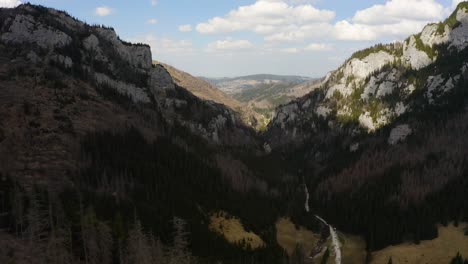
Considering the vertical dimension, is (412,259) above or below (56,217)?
below

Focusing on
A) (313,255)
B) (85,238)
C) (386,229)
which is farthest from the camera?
(386,229)

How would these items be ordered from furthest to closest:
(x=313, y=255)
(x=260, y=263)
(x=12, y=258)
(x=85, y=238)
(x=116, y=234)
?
(x=313, y=255)
(x=260, y=263)
(x=116, y=234)
(x=85, y=238)
(x=12, y=258)

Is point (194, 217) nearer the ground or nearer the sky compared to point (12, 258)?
nearer the ground

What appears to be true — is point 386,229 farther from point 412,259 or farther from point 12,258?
point 12,258

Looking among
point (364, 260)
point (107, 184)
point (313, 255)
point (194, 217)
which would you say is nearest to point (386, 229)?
point (364, 260)

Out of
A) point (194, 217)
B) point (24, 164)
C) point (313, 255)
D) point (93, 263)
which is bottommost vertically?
point (313, 255)

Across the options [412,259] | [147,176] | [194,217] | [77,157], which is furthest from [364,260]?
[77,157]

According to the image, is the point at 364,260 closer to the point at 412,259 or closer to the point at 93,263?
the point at 412,259

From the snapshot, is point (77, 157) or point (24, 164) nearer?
point (24, 164)

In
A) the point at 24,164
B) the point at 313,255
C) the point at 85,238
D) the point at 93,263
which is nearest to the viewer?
the point at 93,263
